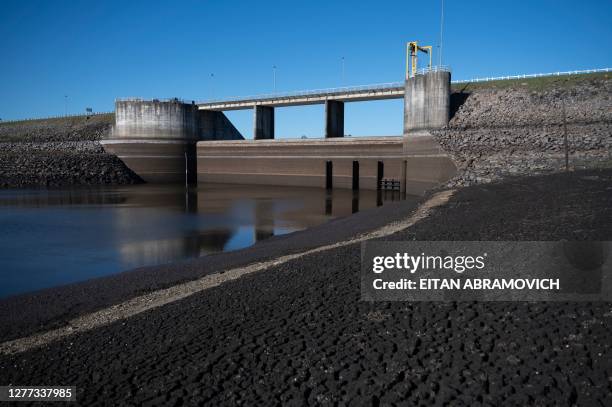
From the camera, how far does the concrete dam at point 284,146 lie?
3666 cm

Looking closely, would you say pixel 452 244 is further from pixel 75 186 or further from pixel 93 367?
pixel 75 186

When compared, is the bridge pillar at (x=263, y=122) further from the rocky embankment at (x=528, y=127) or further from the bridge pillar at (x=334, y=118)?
the rocky embankment at (x=528, y=127)

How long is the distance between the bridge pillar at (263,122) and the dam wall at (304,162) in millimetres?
1505

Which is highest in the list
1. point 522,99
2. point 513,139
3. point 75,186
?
point 522,99

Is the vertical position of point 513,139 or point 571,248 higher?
point 513,139

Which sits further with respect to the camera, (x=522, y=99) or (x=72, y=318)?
(x=522, y=99)

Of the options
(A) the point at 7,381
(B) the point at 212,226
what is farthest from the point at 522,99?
(A) the point at 7,381

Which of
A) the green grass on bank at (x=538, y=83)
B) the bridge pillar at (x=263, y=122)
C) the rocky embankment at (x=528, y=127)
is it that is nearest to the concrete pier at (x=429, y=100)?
the rocky embankment at (x=528, y=127)

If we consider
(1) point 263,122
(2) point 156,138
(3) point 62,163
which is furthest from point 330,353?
(3) point 62,163

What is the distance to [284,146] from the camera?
51312mm

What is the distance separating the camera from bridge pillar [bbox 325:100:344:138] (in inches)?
1857

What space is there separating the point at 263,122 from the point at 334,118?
33.8ft

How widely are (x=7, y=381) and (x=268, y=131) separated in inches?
1974

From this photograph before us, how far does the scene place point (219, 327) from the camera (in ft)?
23.8
